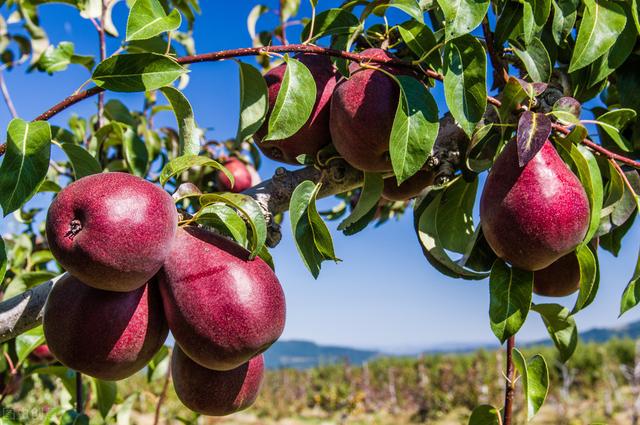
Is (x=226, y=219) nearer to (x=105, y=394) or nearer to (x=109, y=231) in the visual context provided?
(x=109, y=231)

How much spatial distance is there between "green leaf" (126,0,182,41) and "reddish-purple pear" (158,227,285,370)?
0.28 metres

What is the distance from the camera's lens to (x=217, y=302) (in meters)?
0.78

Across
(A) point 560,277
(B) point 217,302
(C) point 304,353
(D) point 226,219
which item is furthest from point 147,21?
(C) point 304,353

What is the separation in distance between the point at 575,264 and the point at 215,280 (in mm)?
592

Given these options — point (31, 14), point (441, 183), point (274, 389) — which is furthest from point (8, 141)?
point (274, 389)

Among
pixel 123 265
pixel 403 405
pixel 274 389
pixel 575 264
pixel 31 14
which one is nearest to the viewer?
pixel 123 265

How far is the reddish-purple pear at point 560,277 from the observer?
3.25ft

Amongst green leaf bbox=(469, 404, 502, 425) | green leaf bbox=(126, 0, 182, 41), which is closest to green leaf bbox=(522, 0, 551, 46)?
green leaf bbox=(126, 0, 182, 41)

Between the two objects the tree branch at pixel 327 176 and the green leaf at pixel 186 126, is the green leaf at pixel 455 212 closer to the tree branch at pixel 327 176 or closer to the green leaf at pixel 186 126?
the tree branch at pixel 327 176

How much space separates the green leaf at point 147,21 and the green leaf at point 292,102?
164mm

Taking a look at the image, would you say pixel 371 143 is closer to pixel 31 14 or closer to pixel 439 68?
pixel 439 68

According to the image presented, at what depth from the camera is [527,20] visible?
0.85 meters

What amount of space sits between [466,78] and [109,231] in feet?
1.67

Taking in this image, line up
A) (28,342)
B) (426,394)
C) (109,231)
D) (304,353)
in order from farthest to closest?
(304,353), (426,394), (28,342), (109,231)
